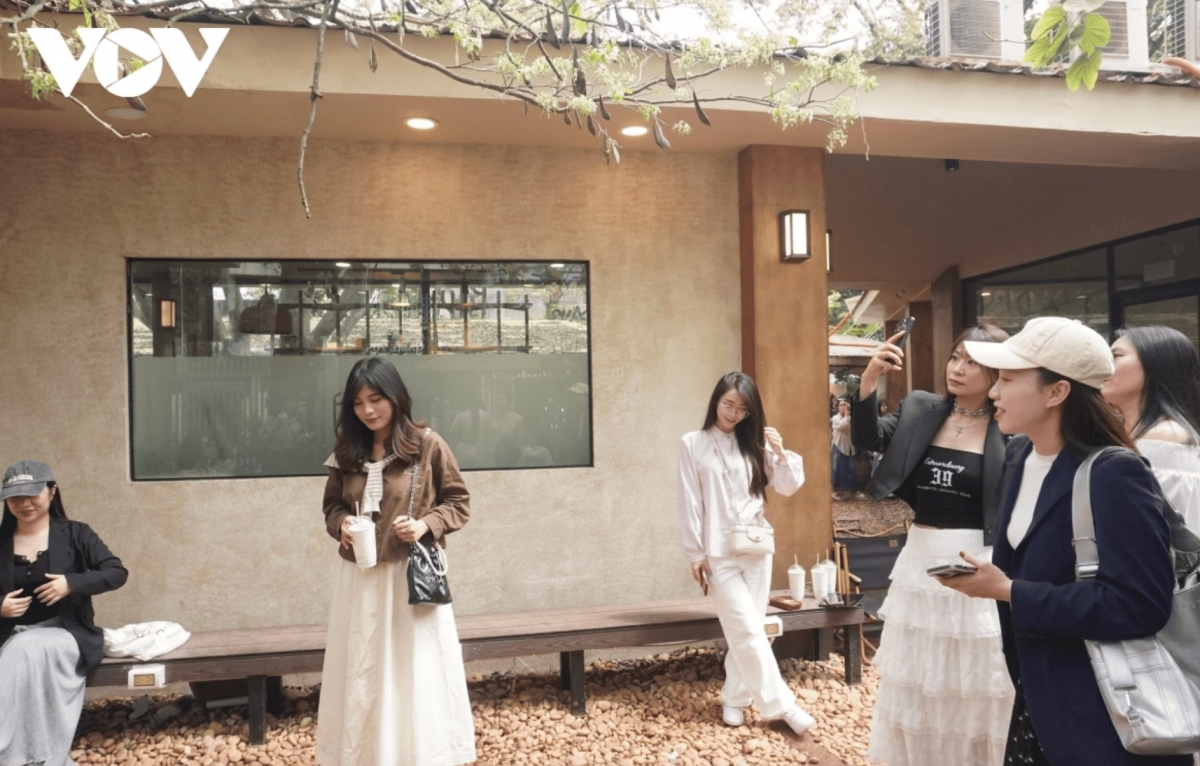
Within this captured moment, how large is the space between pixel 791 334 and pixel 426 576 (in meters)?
3.11

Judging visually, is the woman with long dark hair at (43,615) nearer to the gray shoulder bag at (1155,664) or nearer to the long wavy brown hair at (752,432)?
the long wavy brown hair at (752,432)

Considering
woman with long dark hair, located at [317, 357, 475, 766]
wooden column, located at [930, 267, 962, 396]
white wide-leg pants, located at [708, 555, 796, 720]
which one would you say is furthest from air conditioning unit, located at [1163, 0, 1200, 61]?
woman with long dark hair, located at [317, 357, 475, 766]

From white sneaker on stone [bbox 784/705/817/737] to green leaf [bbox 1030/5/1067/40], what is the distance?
331 centimetres

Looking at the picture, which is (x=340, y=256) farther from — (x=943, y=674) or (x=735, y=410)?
(x=943, y=674)

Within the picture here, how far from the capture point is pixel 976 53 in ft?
20.1

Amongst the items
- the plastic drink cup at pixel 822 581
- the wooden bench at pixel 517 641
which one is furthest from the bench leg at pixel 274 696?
the plastic drink cup at pixel 822 581

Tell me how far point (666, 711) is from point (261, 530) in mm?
Answer: 2704

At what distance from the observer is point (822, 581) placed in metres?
4.96

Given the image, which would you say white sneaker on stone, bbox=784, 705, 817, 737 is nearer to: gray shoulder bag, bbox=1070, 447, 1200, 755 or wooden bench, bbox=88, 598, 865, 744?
wooden bench, bbox=88, 598, 865, 744

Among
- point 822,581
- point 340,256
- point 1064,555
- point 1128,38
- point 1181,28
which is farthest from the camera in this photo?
point 1181,28

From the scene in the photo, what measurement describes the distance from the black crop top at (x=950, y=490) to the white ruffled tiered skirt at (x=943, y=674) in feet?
0.17

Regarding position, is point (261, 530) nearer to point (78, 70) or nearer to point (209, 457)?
point (209, 457)

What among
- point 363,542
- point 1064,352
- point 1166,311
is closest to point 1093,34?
point 1064,352

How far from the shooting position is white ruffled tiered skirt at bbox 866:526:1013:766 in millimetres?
3176
